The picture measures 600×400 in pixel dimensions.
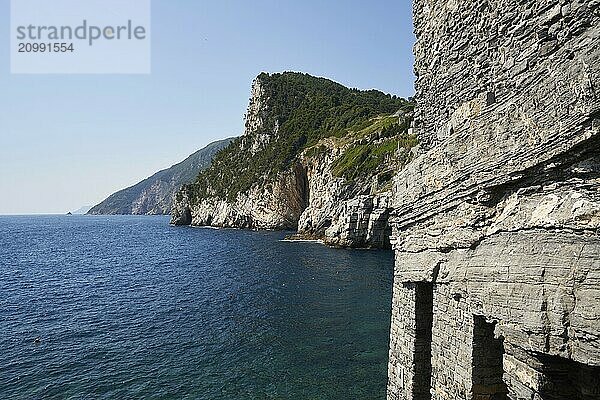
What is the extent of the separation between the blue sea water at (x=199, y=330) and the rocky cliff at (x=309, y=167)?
15.0 metres

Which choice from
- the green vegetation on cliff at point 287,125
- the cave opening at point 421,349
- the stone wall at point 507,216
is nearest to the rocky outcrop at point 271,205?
the green vegetation on cliff at point 287,125

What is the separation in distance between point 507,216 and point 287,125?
120 meters

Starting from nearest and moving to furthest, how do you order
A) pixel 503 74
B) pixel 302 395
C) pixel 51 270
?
pixel 503 74, pixel 302 395, pixel 51 270

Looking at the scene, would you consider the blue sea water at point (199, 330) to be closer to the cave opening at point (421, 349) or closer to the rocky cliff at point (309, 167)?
the cave opening at point (421, 349)

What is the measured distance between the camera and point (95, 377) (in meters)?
20.1

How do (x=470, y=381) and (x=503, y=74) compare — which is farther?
(x=503, y=74)

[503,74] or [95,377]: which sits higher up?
[503,74]

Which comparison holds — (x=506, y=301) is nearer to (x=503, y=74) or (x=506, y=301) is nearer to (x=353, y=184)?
(x=503, y=74)

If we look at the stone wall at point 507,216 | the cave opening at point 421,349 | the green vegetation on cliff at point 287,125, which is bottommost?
the cave opening at point 421,349

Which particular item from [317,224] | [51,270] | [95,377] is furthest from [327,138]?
[95,377]

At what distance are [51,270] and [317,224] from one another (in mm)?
41438

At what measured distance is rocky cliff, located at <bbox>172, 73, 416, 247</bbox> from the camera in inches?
2660

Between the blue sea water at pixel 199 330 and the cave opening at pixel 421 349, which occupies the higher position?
the cave opening at pixel 421 349

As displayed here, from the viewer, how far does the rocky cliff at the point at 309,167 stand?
222ft
